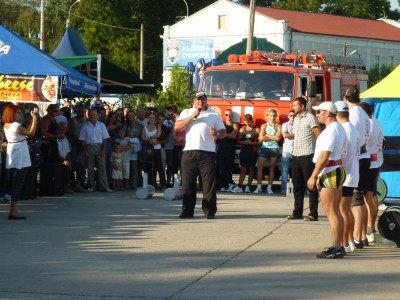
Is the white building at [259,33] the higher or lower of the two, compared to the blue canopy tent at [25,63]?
higher

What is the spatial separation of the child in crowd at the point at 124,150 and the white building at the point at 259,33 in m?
50.7

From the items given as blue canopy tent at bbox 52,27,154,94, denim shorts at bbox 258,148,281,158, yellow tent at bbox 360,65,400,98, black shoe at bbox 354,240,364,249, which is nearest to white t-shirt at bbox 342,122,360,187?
black shoe at bbox 354,240,364,249

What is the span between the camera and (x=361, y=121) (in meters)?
12.2

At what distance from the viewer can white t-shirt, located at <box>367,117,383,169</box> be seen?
12523mm

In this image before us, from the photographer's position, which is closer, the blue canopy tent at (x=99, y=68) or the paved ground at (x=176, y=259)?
the paved ground at (x=176, y=259)

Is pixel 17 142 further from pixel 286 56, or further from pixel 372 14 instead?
pixel 372 14

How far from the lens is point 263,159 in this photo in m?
21.6

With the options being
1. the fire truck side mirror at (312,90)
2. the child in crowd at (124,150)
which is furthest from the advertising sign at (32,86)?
the fire truck side mirror at (312,90)

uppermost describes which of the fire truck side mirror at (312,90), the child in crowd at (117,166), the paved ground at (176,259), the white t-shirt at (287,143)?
the fire truck side mirror at (312,90)

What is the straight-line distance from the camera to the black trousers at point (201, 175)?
50.3ft

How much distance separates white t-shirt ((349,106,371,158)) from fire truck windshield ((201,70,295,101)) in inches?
382

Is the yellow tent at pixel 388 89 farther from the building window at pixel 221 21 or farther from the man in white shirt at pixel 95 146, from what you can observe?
the building window at pixel 221 21

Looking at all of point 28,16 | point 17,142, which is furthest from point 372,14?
point 17,142

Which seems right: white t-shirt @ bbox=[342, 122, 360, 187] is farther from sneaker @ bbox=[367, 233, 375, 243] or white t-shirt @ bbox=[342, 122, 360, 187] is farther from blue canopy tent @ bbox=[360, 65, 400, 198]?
blue canopy tent @ bbox=[360, 65, 400, 198]
